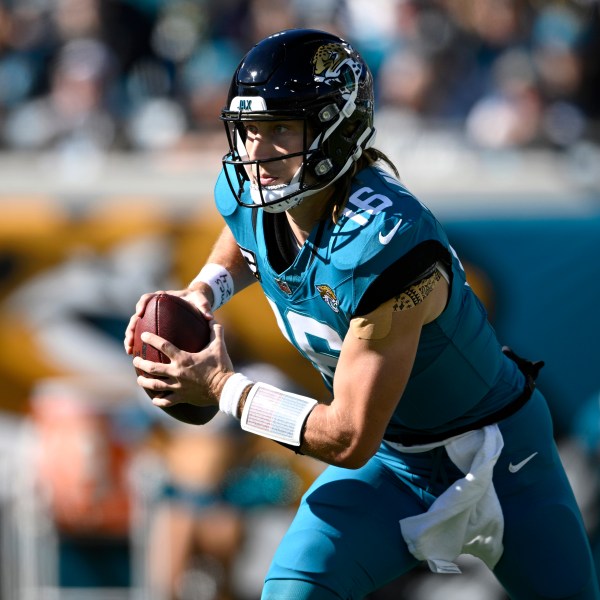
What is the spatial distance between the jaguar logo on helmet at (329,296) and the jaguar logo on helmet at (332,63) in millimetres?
512

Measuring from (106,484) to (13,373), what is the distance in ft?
2.23

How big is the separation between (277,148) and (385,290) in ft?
1.57

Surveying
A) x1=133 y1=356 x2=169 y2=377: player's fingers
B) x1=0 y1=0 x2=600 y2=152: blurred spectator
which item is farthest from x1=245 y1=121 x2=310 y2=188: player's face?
x1=0 y1=0 x2=600 y2=152: blurred spectator

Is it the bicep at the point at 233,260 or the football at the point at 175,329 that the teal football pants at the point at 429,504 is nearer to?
the football at the point at 175,329

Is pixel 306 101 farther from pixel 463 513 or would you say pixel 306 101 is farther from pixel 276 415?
pixel 463 513

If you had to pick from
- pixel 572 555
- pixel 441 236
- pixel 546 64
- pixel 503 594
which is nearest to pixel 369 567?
pixel 572 555

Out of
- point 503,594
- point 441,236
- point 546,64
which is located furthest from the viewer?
point 546,64

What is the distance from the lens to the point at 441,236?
3.01m

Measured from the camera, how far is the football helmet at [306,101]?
2988mm

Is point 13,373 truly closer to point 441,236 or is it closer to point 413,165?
point 413,165

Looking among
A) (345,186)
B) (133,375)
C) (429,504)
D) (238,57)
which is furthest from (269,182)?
(238,57)

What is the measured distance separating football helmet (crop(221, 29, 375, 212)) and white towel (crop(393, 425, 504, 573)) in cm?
80

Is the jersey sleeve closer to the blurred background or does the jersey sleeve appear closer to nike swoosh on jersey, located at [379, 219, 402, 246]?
nike swoosh on jersey, located at [379, 219, 402, 246]

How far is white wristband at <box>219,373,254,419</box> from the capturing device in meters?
3.02
